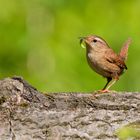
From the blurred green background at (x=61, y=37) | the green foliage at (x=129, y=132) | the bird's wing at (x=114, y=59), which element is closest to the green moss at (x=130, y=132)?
the green foliage at (x=129, y=132)

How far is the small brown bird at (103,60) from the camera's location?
22.2 ft

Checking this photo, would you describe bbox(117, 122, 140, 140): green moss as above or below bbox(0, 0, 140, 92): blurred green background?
below

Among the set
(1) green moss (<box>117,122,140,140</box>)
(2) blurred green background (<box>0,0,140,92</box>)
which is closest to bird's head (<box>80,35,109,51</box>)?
(2) blurred green background (<box>0,0,140,92</box>)

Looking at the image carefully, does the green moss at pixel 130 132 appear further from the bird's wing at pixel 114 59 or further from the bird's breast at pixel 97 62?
the bird's wing at pixel 114 59

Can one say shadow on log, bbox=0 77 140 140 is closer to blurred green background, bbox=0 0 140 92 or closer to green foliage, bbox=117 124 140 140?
green foliage, bbox=117 124 140 140

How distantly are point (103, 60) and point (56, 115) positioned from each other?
2100mm

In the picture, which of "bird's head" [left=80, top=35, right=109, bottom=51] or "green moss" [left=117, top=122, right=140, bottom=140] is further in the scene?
"bird's head" [left=80, top=35, right=109, bottom=51]

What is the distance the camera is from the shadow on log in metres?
4.70

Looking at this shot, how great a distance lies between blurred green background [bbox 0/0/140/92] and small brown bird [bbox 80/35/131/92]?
1.55 metres

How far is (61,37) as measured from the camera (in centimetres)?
940

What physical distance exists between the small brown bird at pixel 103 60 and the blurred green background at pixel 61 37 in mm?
1548

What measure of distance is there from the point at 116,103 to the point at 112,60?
6.09 ft

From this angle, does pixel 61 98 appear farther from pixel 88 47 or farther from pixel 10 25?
pixel 10 25

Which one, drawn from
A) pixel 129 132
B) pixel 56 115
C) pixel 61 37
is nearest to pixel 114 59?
pixel 56 115
